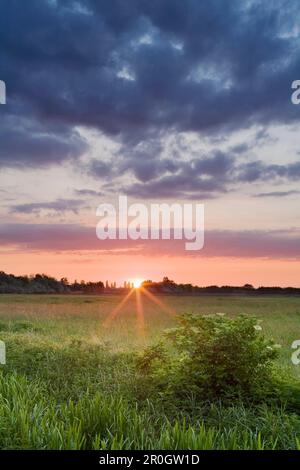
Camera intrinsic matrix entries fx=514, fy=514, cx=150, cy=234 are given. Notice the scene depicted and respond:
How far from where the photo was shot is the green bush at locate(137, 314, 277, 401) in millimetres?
9375

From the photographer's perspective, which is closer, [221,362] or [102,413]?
[102,413]

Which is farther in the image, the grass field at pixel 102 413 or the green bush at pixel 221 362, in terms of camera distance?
the green bush at pixel 221 362

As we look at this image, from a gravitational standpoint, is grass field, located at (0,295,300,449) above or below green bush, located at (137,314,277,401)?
below

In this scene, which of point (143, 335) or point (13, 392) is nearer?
point (13, 392)

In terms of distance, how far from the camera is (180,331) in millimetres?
10094

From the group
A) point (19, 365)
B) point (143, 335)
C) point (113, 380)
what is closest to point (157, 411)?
point (113, 380)

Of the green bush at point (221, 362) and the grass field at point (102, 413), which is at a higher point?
the green bush at point (221, 362)

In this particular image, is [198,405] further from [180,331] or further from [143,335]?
[143,335]

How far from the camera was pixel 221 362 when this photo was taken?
9.62 metres

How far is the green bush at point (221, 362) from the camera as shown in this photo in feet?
30.8

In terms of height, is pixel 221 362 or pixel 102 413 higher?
pixel 221 362

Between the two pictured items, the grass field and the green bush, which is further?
the green bush
